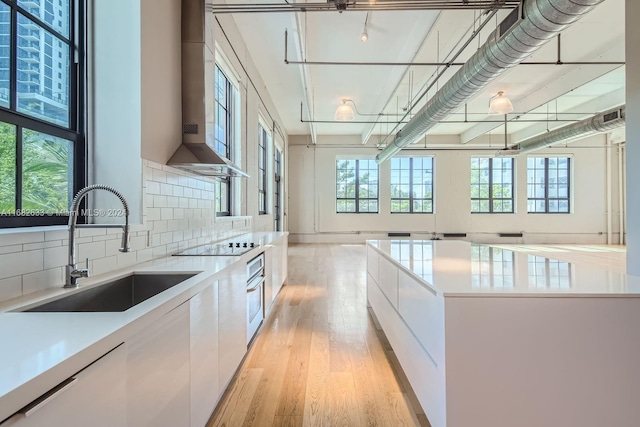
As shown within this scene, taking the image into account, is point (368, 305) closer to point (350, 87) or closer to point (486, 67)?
point (486, 67)

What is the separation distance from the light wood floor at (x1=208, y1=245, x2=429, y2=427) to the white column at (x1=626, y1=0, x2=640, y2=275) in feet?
5.85

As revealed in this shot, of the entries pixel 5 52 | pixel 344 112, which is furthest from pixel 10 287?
pixel 344 112

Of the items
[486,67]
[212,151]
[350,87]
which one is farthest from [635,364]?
[350,87]

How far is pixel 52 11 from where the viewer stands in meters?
1.72

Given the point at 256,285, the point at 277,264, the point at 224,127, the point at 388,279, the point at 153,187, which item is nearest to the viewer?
the point at 153,187

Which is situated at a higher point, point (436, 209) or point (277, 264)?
point (436, 209)

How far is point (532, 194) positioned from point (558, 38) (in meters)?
8.13

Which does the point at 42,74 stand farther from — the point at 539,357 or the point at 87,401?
the point at 539,357

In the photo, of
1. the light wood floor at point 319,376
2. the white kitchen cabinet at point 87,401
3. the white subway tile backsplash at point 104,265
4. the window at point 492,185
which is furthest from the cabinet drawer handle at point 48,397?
the window at point 492,185

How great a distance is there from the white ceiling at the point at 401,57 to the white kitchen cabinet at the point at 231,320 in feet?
10.3

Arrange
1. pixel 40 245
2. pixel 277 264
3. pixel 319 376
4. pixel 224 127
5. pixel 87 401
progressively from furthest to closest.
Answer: pixel 224 127
pixel 277 264
pixel 319 376
pixel 40 245
pixel 87 401

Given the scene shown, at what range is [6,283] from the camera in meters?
1.16

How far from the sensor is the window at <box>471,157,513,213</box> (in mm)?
11102

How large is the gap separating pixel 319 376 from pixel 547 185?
12.2 m
